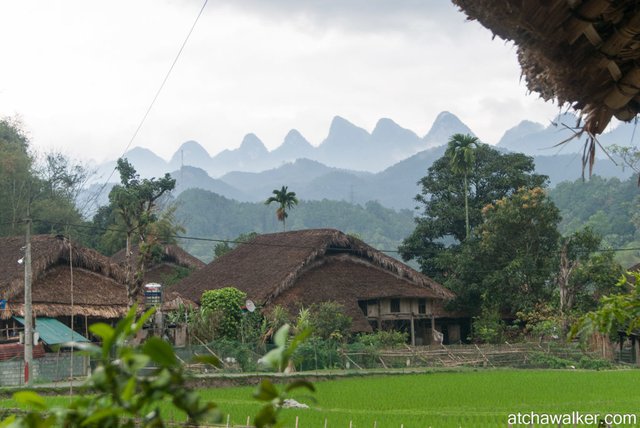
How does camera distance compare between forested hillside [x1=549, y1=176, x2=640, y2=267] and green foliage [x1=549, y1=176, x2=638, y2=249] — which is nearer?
forested hillside [x1=549, y1=176, x2=640, y2=267]

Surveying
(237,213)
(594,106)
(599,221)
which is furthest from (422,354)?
(237,213)

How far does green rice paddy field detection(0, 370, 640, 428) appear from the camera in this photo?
15469mm

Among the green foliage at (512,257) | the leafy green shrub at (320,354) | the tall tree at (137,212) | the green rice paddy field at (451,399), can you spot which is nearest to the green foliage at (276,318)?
the leafy green shrub at (320,354)

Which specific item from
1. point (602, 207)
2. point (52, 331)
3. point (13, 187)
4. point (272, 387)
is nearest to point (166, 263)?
point (13, 187)

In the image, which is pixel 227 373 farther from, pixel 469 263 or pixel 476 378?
pixel 469 263

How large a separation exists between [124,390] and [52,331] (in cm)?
2972

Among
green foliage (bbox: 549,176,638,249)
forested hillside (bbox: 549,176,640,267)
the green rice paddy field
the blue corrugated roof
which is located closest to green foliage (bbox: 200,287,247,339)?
the blue corrugated roof

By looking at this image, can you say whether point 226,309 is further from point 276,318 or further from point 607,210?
point 607,210

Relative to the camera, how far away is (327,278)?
126 ft

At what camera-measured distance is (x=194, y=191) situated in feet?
451

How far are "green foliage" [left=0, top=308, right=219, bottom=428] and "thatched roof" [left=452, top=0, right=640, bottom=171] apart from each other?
2.16 meters

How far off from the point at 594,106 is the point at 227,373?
2325 centimetres

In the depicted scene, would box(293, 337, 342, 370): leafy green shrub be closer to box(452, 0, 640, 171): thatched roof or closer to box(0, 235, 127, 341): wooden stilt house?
box(0, 235, 127, 341): wooden stilt house

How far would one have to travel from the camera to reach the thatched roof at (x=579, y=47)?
3.22m
